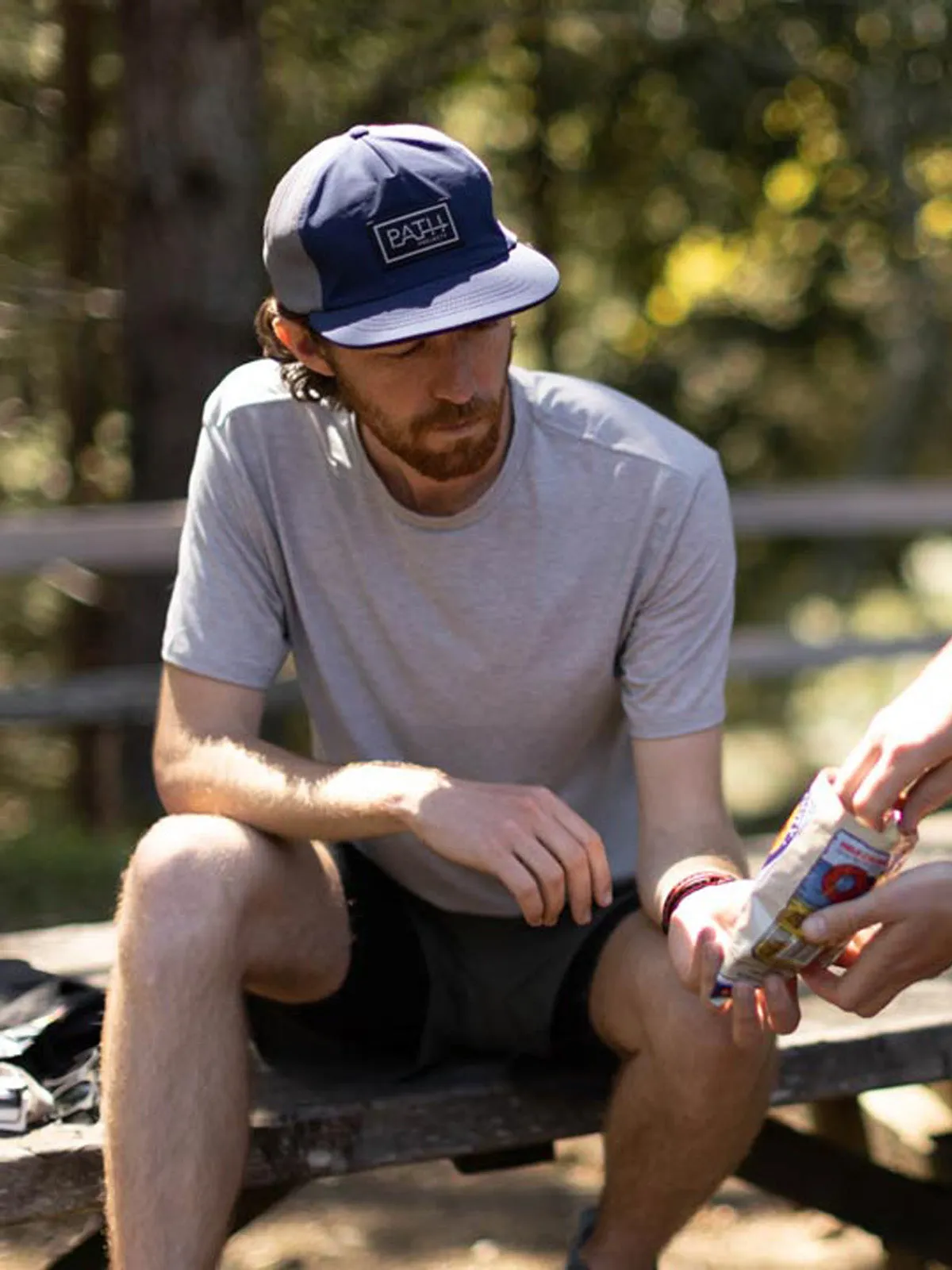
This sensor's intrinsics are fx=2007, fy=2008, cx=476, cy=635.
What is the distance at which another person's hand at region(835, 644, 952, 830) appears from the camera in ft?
7.57

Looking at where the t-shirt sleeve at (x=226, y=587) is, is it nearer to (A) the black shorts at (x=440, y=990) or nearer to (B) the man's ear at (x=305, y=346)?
(B) the man's ear at (x=305, y=346)

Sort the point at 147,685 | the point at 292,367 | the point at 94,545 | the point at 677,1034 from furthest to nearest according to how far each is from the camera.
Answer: the point at 147,685 → the point at 94,545 → the point at 292,367 → the point at 677,1034

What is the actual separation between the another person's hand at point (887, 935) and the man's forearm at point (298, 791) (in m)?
0.56

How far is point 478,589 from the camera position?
2.85 metres

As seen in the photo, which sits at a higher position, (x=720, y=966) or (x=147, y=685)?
(x=720, y=966)

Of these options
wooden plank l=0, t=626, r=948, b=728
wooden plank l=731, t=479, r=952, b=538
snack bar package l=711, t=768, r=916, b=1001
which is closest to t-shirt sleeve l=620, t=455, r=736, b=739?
snack bar package l=711, t=768, r=916, b=1001

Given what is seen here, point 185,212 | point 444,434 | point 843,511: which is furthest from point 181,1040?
point 185,212

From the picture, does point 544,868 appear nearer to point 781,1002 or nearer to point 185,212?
point 781,1002

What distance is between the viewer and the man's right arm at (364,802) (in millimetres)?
2545

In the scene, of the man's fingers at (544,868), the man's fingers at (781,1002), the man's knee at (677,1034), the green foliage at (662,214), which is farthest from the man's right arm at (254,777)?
the green foliage at (662,214)

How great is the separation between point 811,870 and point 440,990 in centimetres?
76

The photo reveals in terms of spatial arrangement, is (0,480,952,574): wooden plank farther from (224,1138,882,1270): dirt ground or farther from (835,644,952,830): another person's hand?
(835,644,952,830): another person's hand

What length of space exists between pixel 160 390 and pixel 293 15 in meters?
2.40

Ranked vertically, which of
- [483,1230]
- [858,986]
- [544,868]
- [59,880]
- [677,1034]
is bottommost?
[59,880]
